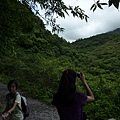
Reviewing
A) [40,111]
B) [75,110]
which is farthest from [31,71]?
[75,110]

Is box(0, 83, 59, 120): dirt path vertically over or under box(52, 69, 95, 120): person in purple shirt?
under

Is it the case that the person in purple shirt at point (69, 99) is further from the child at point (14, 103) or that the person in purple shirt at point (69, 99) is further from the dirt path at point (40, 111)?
the dirt path at point (40, 111)

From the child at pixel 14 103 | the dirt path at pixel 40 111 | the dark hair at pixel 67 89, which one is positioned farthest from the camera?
the dirt path at pixel 40 111

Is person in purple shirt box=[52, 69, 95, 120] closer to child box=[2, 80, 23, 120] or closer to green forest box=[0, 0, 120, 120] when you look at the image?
child box=[2, 80, 23, 120]

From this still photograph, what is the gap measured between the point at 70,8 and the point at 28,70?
10055 mm

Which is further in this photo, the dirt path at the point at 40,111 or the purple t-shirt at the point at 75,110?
the dirt path at the point at 40,111

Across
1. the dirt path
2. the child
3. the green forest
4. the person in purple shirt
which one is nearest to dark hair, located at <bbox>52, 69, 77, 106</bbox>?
the person in purple shirt

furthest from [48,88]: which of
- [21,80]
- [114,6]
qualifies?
[114,6]

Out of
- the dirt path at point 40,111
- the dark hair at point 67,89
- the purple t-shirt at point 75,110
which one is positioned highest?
the dark hair at point 67,89

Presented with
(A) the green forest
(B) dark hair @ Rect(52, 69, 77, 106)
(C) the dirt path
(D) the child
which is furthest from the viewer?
(C) the dirt path

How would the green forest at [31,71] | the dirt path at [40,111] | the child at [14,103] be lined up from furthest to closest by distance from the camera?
1. the dirt path at [40,111]
2. the green forest at [31,71]
3. the child at [14,103]

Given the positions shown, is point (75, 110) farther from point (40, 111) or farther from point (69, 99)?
point (40, 111)

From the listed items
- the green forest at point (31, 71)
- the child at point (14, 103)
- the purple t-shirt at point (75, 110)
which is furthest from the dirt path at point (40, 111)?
the purple t-shirt at point (75, 110)

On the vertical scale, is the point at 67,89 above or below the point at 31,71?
below
